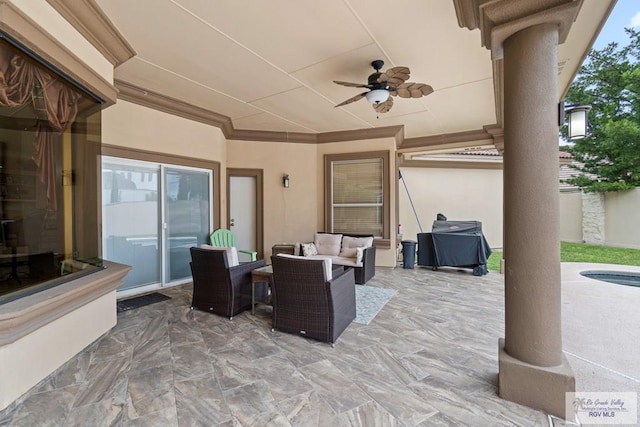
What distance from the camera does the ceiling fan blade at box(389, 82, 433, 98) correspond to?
10.8 feet

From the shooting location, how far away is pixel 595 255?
7305 mm

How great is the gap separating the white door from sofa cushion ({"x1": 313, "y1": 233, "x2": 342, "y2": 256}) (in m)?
1.53

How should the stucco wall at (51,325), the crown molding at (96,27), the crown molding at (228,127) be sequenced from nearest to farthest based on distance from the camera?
the stucco wall at (51,325)
the crown molding at (96,27)
the crown molding at (228,127)

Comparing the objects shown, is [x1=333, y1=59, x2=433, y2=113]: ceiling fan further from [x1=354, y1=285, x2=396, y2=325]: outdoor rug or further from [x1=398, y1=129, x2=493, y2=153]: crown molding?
[x1=398, y1=129, x2=493, y2=153]: crown molding

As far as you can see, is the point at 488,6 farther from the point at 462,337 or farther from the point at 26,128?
the point at 26,128

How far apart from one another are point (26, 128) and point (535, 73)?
14.2ft

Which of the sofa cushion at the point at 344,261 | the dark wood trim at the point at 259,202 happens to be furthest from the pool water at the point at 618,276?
the dark wood trim at the point at 259,202

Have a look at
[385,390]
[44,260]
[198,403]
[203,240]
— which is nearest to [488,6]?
[385,390]

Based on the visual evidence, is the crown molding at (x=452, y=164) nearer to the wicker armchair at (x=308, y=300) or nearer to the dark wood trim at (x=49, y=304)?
the wicker armchair at (x=308, y=300)

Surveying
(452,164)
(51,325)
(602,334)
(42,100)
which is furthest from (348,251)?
(452,164)

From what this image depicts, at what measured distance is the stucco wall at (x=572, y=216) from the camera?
29.3 feet

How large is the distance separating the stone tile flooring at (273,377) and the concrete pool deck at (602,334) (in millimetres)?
626

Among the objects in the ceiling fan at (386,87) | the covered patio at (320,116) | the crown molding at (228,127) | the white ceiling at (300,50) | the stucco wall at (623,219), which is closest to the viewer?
the covered patio at (320,116)

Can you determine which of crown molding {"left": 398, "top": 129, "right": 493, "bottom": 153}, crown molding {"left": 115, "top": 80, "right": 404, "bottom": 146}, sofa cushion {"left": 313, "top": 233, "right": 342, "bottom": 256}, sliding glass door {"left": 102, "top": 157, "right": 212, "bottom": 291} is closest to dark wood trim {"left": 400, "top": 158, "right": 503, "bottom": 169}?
crown molding {"left": 398, "top": 129, "right": 493, "bottom": 153}
